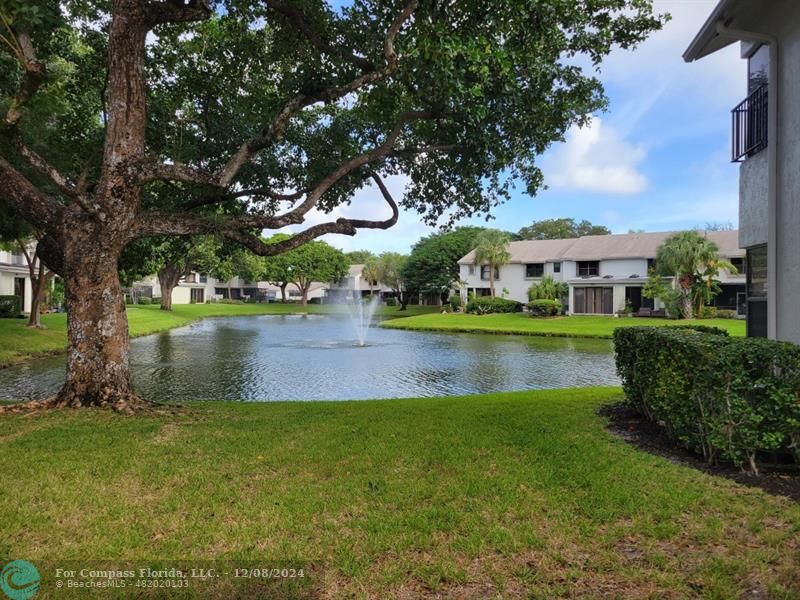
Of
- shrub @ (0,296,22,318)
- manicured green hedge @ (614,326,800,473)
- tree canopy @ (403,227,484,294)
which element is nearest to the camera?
manicured green hedge @ (614,326,800,473)

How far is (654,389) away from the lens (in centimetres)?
644

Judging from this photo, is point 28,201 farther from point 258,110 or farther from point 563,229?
point 563,229

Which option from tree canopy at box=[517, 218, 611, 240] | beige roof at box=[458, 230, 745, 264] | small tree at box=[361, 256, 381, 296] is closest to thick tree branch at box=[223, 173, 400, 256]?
beige roof at box=[458, 230, 745, 264]

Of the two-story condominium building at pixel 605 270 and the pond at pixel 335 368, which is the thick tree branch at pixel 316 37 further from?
the two-story condominium building at pixel 605 270

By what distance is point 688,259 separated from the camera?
32.7 meters

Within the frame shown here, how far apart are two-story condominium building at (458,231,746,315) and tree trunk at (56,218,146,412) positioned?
37.3 metres

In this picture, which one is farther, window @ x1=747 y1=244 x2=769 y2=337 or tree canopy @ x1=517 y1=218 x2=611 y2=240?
tree canopy @ x1=517 y1=218 x2=611 y2=240

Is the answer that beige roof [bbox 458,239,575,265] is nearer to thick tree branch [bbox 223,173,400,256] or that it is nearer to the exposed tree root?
thick tree branch [bbox 223,173,400,256]

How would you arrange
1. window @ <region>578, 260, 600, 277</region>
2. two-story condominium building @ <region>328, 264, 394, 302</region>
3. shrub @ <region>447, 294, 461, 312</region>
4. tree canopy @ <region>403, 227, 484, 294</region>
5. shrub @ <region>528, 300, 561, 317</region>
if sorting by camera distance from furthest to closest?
two-story condominium building @ <region>328, 264, 394, 302</region> < tree canopy @ <region>403, 227, 484, 294</region> < shrub @ <region>447, 294, 461, 312</region> < window @ <region>578, 260, 600, 277</region> < shrub @ <region>528, 300, 561, 317</region>

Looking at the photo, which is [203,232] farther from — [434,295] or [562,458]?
[434,295]

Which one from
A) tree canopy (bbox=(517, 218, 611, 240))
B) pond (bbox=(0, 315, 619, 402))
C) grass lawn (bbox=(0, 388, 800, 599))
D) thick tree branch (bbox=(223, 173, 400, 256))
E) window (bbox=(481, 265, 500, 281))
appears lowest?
pond (bbox=(0, 315, 619, 402))

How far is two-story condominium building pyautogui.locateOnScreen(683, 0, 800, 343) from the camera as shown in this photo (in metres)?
6.52

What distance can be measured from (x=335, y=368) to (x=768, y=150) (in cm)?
1297

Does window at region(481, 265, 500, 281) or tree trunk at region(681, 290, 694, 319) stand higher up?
window at region(481, 265, 500, 281)
